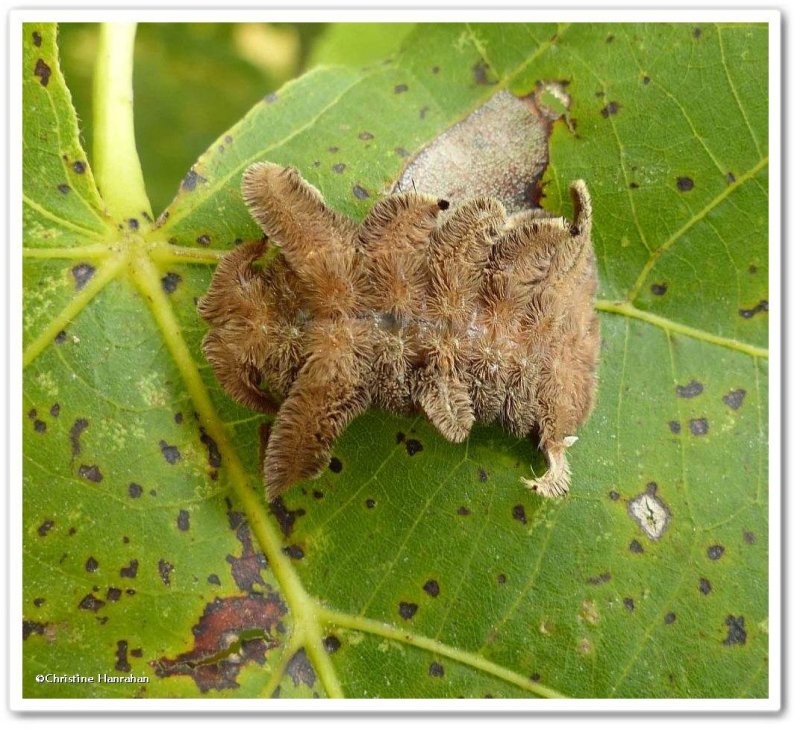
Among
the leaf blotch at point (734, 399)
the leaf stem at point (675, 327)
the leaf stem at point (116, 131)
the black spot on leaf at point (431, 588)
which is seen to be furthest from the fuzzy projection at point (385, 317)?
the leaf blotch at point (734, 399)

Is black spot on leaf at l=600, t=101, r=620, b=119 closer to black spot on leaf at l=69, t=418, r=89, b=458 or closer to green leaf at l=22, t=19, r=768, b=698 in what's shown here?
green leaf at l=22, t=19, r=768, b=698

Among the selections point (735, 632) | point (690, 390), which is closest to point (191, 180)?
point (690, 390)

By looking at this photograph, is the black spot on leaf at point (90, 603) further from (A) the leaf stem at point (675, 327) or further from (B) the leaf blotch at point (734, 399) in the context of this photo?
(B) the leaf blotch at point (734, 399)

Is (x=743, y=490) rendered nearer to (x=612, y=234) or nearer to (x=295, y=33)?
(x=612, y=234)

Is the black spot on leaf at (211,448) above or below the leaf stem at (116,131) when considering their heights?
below

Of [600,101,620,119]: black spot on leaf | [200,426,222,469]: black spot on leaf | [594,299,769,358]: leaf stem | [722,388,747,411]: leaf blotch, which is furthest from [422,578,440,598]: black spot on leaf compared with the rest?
[600,101,620,119]: black spot on leaf

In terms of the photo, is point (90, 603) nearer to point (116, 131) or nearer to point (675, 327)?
point (116, 131)
